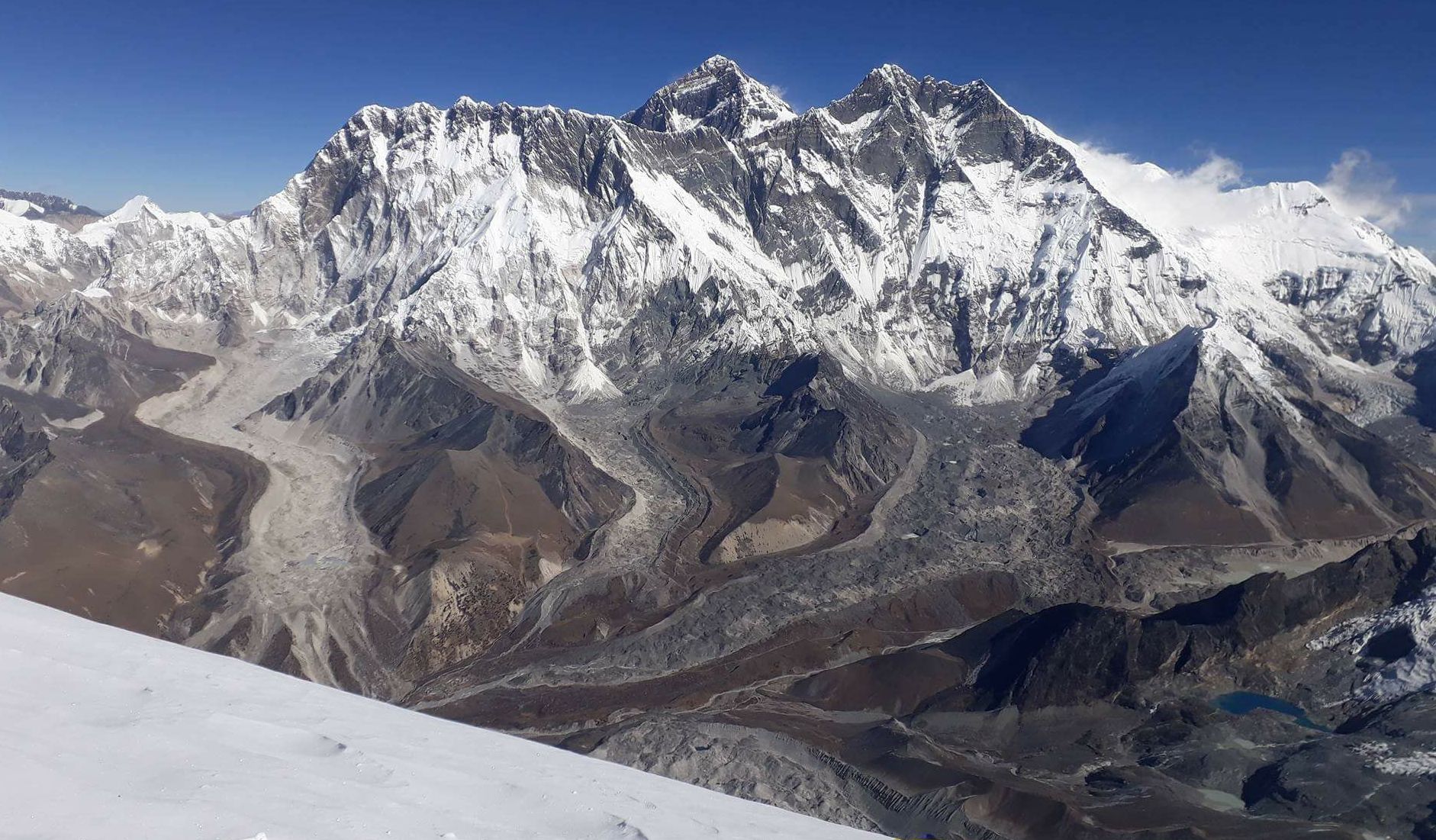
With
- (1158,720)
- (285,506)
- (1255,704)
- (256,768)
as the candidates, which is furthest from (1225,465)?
(256,768)

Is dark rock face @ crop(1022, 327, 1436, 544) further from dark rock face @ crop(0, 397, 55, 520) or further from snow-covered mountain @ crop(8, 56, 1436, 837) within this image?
dark rock face @ crop(0, 397, 55, 520)

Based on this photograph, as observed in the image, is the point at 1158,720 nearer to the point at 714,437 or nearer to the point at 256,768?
the point at 256,768

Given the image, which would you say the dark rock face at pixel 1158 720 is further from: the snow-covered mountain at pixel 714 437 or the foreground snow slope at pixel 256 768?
the foreground snow slope at pixel 256 768

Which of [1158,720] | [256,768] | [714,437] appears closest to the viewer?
[256,768]

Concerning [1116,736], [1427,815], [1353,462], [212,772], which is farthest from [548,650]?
[1353,462]

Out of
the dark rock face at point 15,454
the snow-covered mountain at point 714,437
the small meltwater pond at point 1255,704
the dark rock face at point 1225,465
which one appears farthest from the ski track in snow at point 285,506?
the dark rock face at point 1225,465
